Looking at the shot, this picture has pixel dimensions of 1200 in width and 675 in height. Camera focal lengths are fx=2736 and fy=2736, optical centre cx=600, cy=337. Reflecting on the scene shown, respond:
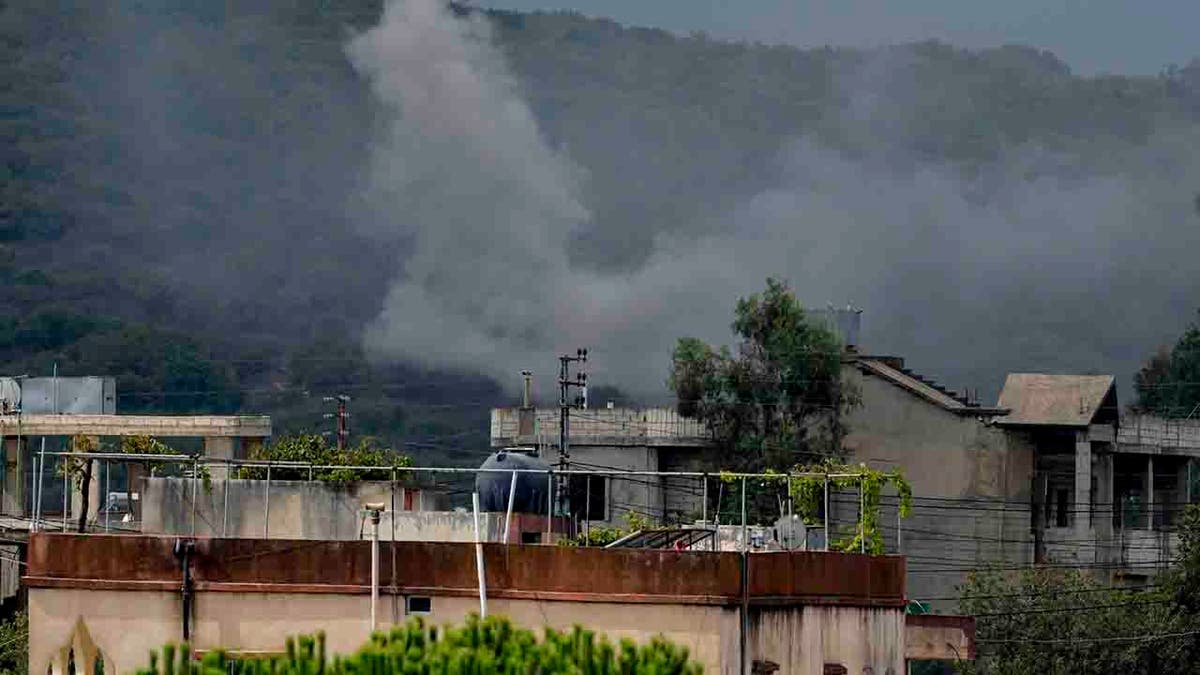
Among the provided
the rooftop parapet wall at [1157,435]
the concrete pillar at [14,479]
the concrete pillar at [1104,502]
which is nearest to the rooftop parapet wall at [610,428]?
the concrete pillar at [1104,502]

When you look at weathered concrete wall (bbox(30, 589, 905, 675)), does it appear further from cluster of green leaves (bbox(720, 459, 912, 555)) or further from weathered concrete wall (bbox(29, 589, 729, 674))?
cluster of green leaves (bbox(720, 459, 912, 555))

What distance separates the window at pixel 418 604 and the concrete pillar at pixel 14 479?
46.2m

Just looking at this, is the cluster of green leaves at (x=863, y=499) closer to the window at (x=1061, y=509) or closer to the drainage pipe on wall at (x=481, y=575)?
the drainage pipe on wall at (x=481, y=575)

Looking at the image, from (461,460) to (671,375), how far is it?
7099cm

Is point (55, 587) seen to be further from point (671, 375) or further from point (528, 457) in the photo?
point (671, 375)

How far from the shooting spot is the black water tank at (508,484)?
42.9 metres

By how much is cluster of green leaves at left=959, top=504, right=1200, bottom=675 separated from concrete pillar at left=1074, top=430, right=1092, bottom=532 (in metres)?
14.4

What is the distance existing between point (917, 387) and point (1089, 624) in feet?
75.5

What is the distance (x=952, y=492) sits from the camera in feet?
321

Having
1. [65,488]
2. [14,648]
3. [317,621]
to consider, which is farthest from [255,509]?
[14,648]

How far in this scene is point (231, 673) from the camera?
108ft

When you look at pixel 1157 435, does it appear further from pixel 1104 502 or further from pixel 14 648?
pixel 14 648

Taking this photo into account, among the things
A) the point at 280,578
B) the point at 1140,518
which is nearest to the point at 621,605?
the point at 280,578

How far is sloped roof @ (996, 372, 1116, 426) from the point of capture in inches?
3875
